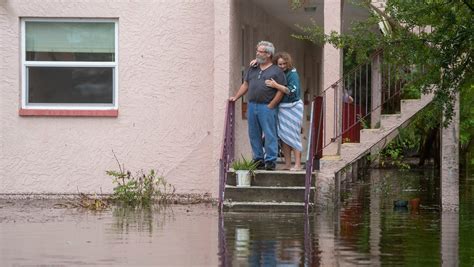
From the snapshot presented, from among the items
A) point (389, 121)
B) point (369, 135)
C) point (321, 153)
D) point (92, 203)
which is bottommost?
point (92, 203)

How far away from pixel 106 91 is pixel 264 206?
4.06 m

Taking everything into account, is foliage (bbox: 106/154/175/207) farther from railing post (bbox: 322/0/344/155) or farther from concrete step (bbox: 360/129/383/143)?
concrete step (bbox: 360/129/383/143)

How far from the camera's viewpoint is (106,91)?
19766 mm

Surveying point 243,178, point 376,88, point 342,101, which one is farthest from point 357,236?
point 376,88

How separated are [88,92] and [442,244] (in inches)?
334

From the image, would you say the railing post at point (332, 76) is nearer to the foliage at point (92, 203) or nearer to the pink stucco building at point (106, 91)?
the pink stucco building at point (106, 91)

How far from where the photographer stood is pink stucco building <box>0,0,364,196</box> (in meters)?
19.5

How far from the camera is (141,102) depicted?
771 inches

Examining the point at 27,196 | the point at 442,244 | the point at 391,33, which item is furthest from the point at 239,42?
the point at 442,244

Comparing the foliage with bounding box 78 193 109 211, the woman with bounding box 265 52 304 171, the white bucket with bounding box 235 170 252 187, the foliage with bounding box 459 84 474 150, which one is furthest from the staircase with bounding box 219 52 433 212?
the foliage with bounding box 459 84 474 150

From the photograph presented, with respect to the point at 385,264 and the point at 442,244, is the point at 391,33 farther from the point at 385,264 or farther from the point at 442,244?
the point at 385,264

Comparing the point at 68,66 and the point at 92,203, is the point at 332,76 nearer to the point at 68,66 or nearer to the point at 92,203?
the point at 92,203

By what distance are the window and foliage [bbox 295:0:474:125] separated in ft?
18.5

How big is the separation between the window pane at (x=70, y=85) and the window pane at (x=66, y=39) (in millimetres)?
204
